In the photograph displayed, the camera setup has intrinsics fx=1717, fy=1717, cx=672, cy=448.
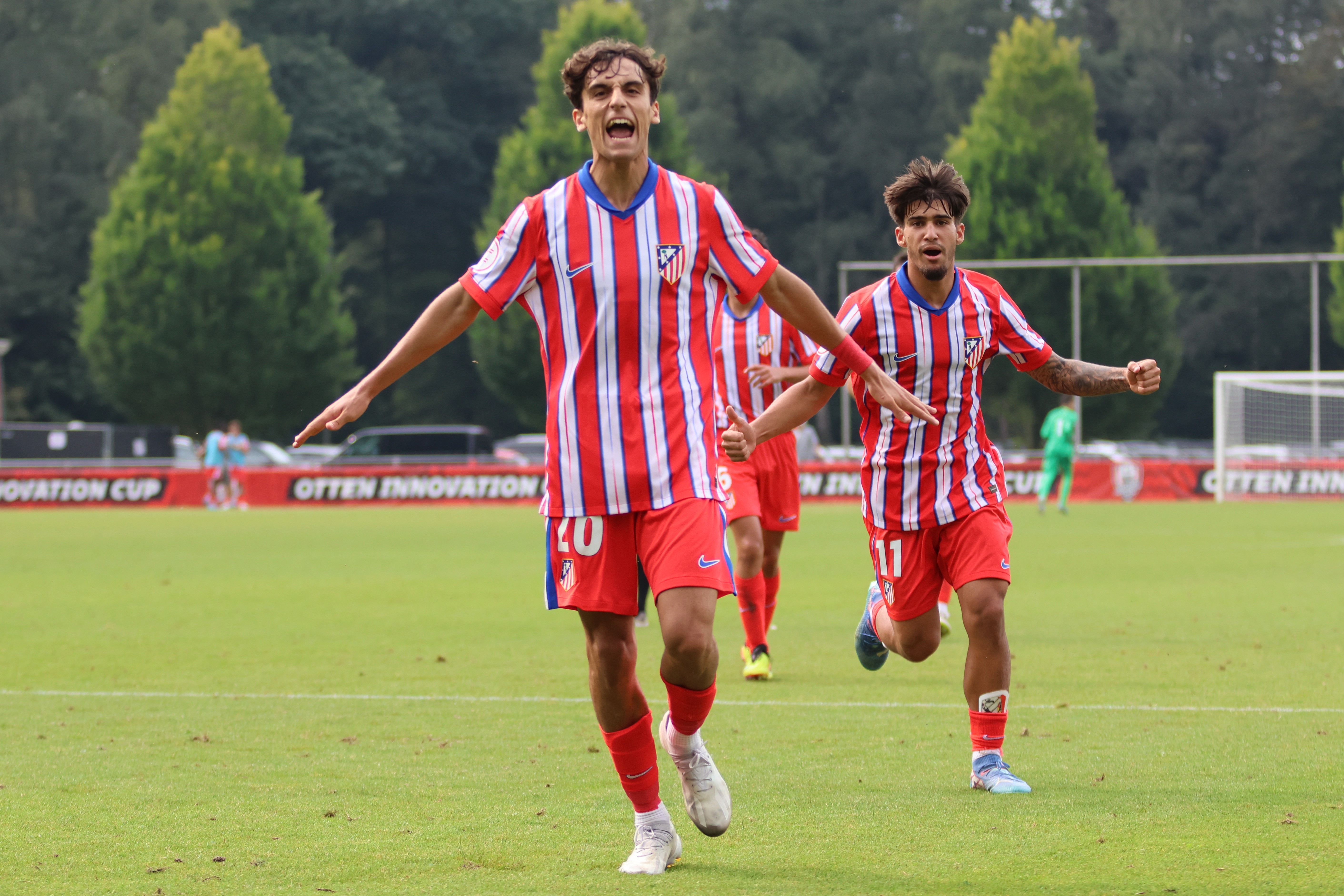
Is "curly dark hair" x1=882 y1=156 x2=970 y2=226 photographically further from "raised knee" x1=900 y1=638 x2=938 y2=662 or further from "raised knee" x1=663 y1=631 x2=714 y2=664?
"raised knee" x1=663 y1=631 x2=714 y2=664

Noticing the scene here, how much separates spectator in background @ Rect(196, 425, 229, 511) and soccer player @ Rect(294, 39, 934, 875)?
3192 centimetres

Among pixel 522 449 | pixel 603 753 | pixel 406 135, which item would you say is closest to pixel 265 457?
pixel 522 449

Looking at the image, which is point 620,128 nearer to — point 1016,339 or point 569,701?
point 1016,339

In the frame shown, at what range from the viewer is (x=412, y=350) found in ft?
16.2

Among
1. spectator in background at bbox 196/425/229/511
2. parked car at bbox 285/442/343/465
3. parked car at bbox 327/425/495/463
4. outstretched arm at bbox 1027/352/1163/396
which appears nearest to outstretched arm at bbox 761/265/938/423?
outstretched arm at bbox 1027/352/1163/396

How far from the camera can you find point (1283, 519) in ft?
88.4

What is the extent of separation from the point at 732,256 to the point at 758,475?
5067mm

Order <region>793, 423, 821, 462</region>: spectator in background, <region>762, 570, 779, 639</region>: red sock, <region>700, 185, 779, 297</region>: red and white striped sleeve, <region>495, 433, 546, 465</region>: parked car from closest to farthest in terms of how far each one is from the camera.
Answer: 1. <region>700, 185, 779, 297</region>: red and white striped sleeve
2. <region>762, 570, 779, 639</region>: red sock
3. <region>793, 423, 821, 462</region>: spectator in background
4. <region>495, 433, 546, 465</region>: parked car

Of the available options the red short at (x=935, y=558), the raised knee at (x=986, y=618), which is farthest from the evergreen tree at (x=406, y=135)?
the raised knee at (x=986, y=618)

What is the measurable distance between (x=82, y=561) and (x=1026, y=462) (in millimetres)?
22017

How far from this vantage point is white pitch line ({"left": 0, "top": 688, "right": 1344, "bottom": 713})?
26.6 ft

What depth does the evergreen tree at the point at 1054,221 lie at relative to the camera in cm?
4903

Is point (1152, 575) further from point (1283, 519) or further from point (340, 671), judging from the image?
point (1283, 519)

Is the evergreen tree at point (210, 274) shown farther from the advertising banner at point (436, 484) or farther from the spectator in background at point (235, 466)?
the spectator in background at point (235, 466)
